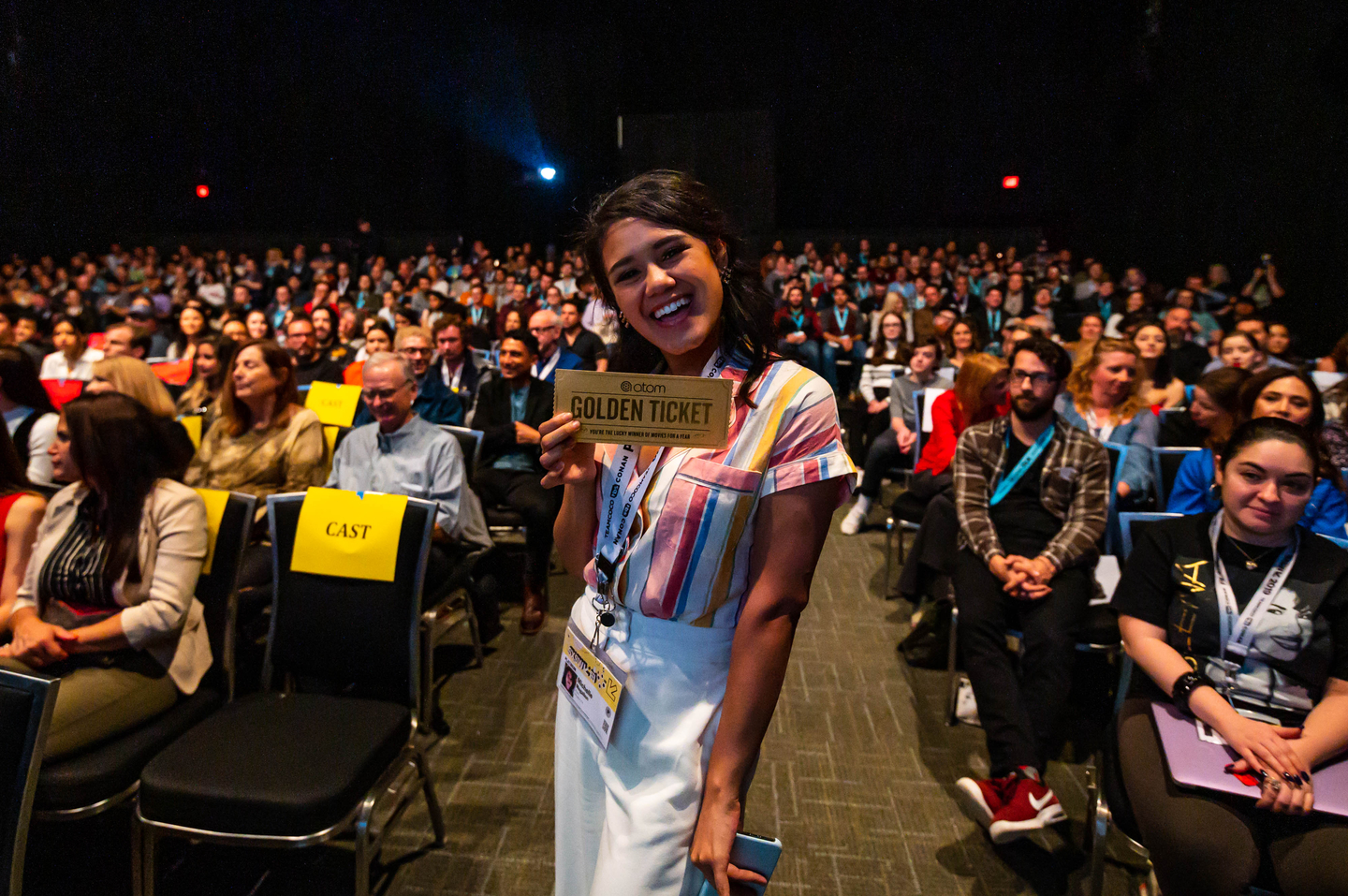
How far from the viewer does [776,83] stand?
46.9 ft

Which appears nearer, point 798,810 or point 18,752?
point 18,752

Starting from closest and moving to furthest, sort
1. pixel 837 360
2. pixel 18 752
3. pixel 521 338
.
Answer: pixel 18 752
pixel 521 338
pixel 837 360

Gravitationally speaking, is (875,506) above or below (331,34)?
below

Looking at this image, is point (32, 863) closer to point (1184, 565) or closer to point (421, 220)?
point (1184, 565)

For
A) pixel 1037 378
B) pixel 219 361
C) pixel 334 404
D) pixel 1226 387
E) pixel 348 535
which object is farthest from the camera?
pixel 219 361

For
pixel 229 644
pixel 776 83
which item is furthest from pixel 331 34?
pixel 229 644

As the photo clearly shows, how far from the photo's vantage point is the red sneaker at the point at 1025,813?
6.47 ft

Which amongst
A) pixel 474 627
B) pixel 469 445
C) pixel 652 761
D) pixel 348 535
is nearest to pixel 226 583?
pixel 348 535

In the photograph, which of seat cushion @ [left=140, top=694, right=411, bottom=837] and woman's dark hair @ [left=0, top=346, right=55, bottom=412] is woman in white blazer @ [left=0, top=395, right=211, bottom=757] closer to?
seat cushion @ [left=140, top=694, right=411, bottom=837]

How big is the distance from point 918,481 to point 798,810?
1.91 meters

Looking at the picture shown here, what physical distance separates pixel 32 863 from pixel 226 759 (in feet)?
3.10

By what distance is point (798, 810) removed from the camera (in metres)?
2.18

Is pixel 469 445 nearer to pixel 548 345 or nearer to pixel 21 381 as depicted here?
pixel 548 345

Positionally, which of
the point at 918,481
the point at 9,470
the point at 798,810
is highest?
the point at 9,470
